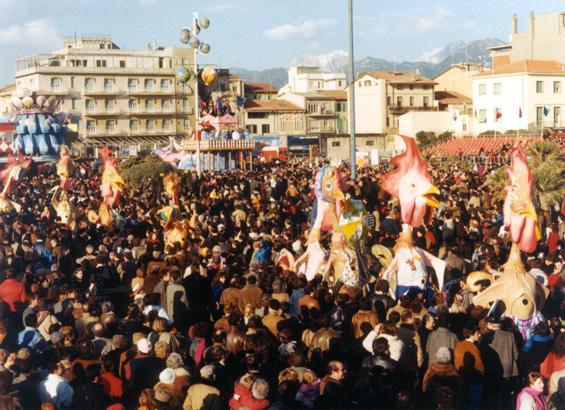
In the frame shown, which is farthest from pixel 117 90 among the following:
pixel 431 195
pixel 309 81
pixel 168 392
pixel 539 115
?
pixel 168 392

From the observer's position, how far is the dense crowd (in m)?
6.79

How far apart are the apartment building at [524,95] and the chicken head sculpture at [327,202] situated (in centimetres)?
3815

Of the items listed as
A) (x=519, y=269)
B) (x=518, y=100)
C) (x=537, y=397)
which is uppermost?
(x=518, y=100)

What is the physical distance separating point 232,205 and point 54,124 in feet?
87.1

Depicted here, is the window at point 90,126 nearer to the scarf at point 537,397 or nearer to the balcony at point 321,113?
the balcony at point 321,113

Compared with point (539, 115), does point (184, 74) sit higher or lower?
higher

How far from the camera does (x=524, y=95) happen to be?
49.6 metres

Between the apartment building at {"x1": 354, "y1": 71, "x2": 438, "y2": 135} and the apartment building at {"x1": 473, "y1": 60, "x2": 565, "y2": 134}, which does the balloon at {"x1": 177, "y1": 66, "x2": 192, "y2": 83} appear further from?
the apartment building at {"x1": 354, "y1": 71, "x2": 438, "y2": 135}

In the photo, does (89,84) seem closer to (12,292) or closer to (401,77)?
(401,77)

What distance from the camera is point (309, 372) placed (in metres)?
6.90

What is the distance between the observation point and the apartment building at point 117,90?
62.7 meters

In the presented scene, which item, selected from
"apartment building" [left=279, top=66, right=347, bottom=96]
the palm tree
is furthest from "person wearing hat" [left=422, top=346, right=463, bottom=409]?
"apartment building" [left=279, top=66, right=347, bottom=96]

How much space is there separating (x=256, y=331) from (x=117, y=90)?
193 feet

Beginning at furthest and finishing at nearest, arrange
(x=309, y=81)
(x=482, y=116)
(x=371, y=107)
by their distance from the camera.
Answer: (x=309, y=81)
(x=371, y=107)
(x=482, y=116)
